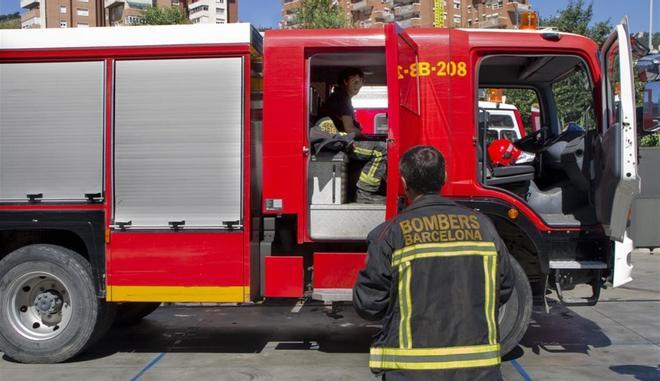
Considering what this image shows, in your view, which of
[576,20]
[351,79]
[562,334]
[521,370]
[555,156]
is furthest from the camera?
[576,20]

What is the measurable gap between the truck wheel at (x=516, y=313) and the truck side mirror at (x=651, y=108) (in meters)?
1.50

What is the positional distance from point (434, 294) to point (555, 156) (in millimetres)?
4068

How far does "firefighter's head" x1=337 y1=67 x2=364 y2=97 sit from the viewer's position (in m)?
6.24

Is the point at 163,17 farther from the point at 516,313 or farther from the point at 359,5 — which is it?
the point at 359,5

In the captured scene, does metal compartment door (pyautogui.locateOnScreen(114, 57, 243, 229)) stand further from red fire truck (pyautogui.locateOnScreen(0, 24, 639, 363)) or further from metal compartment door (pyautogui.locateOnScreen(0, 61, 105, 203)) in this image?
metal compartment door (pyautogui.locateOnScreen(0, 61, 105, 203))

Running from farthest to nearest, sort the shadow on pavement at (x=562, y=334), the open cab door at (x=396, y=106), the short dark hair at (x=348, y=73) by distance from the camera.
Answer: the shadow on pavement at (x=562, y=334)
the short dark hair at (x=348, y=73)
the open cab door at (x=396, y=106)

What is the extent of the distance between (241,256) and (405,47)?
218cm

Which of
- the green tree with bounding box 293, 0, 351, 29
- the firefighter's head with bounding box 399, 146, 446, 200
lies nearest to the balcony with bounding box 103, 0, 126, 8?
the green tree with bounding box 293, 0, 351, 29

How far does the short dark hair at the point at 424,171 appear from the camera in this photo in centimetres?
262

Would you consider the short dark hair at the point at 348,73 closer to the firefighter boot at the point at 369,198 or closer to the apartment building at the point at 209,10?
the firefighter boot at the point at 369,198

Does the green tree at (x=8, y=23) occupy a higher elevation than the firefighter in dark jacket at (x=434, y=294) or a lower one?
higher

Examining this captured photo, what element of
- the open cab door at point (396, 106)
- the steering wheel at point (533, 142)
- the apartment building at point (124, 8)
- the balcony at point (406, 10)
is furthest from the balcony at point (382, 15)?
the open cab door at point (396, 106)

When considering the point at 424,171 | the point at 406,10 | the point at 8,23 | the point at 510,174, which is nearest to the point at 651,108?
the point at 510,174

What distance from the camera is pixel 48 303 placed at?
5.84 meters
